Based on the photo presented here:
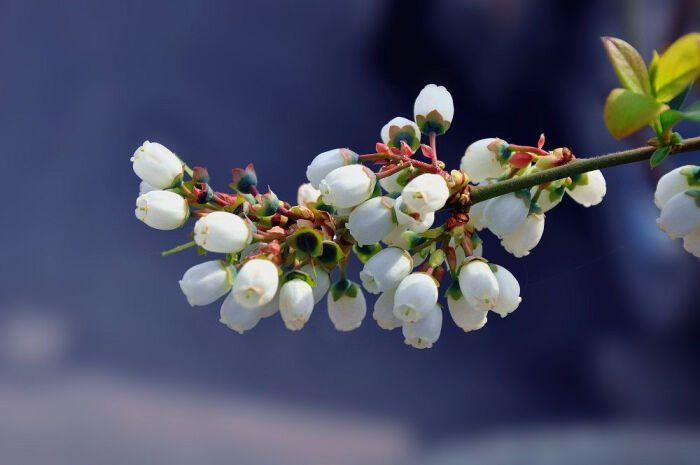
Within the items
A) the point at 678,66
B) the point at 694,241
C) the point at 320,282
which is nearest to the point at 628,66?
the point at 678,66

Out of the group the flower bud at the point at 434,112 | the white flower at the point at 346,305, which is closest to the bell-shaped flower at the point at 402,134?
the flower bud at the point at 434,112

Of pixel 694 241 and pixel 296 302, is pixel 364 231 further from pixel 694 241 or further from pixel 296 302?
pixel 694 241

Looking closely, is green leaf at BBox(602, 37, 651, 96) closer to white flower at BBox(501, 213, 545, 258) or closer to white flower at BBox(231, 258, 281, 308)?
white flower at BBox(501, 213, 545, 258)

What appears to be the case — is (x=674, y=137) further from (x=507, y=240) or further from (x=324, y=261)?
(x=324, y=261)

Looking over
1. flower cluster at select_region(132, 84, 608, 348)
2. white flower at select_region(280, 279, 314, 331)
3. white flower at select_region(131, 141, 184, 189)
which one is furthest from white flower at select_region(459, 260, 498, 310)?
white flower at select_region(131, 141, 184, 189)

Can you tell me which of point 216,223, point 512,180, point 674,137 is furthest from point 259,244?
point 674,137

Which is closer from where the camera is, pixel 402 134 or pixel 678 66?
pixel 678 66
